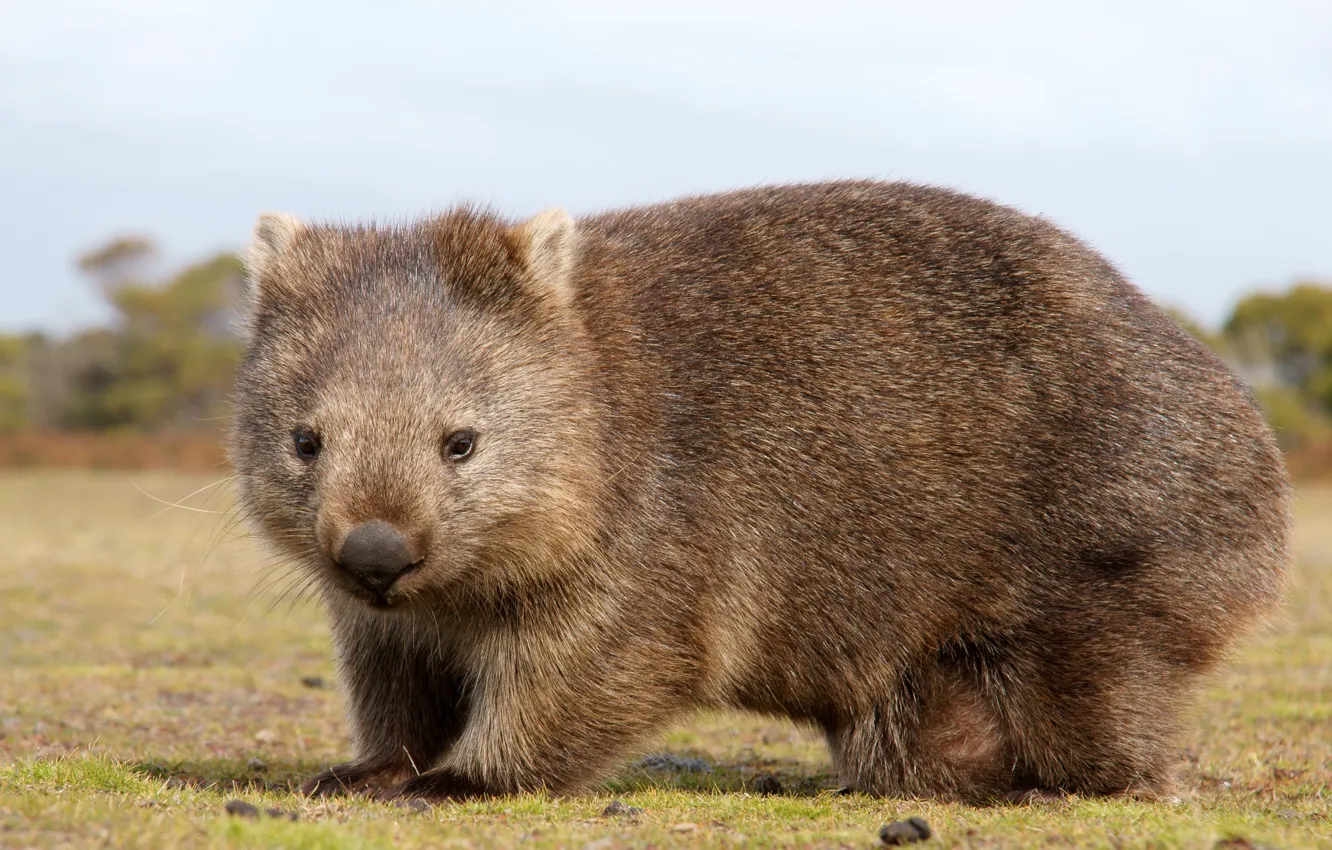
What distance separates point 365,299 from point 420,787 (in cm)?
187

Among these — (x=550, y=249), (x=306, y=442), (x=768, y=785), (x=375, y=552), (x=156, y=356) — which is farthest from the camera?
(x=156, y=356)

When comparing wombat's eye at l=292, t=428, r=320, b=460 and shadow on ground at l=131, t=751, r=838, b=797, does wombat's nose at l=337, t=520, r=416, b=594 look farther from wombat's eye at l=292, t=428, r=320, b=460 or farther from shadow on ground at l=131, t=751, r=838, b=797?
shadow on ground at l=131, t=751, r=838, b=797

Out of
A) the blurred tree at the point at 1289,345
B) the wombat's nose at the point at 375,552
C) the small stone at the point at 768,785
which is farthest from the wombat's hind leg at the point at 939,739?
the blurred tree at the point at 1289,345

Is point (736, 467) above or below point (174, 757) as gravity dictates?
above

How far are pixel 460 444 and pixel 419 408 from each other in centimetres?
20

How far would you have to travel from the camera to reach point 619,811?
17.4 ft

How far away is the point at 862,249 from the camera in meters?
6.43

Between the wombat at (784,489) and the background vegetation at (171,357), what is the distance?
1386 inches

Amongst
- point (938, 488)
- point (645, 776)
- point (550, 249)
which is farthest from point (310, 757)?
point (938, 488)

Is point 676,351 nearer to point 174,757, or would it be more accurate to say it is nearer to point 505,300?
point 505,300

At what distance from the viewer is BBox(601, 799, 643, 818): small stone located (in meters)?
5.24

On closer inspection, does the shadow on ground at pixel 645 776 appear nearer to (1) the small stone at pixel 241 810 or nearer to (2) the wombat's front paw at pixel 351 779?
(2) the wombat's front paw at pixel 351 779

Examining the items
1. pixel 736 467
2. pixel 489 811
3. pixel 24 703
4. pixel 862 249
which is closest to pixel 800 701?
pixel 736 467

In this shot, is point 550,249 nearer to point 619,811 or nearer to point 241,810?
point 619,811
